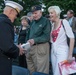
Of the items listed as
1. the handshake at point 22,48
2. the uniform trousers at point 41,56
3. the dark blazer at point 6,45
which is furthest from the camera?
the uniform trousers at point 41,56

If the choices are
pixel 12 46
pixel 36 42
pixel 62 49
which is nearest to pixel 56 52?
pixel 62 49

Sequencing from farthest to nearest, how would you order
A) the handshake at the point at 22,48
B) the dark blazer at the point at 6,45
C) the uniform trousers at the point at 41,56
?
the uniform trousers at the point at 41,56, the handshake at the point at 22,48, the dark blazer at the point at 6,45

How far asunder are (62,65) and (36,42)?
0.82 m

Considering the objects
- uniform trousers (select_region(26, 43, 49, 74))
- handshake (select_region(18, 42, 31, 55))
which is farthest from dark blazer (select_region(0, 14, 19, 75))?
uniform trousers (select_region(26, 43, 49, 74))

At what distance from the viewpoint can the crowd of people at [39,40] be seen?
3.75m

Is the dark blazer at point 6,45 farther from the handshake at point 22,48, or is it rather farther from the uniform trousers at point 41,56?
the uniform trousers at point 41,56

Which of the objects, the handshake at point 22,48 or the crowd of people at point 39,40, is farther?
the handshake at point 22,48

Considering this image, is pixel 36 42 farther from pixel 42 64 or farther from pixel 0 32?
pixel 0 32

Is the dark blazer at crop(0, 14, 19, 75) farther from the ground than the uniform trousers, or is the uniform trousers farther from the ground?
the dark blazer at crop(0, 14, 19, 75)

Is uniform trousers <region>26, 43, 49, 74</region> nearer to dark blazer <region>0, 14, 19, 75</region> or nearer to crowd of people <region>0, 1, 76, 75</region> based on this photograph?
crowd of people <region>0, 1, 76, 75</region>

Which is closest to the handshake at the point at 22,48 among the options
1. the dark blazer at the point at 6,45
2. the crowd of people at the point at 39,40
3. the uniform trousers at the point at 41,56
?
the crowd of people at the point at 39,40

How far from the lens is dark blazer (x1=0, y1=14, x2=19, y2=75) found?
12.1 feet

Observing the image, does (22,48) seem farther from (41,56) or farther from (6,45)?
(41,56)

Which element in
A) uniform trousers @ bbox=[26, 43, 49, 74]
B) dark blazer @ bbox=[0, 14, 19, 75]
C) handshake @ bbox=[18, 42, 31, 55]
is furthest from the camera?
uniform trousers @ bbox=[26, 43, 49, 74]
